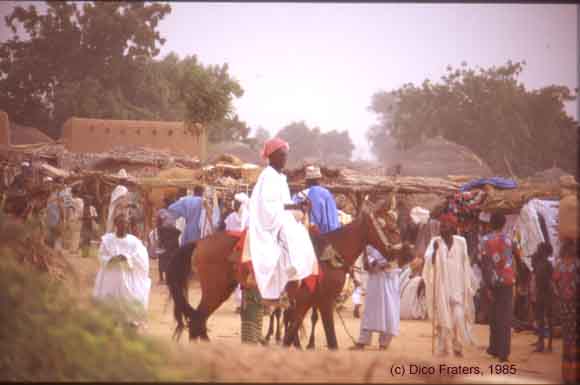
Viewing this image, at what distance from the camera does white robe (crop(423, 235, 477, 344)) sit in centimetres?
1007

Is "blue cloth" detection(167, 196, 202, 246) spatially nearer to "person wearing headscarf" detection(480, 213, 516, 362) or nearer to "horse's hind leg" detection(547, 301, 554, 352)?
"person wearing headscarf" detection(480, 213, 516, 362)

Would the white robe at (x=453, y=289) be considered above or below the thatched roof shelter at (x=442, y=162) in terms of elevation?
below

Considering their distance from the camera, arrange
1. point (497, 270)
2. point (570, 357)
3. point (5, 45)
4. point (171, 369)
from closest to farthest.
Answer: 1. point (171, 369)
2. point (570, 357)
3. point (497, 270)
4. point (5, 45)

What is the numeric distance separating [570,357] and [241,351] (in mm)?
3732

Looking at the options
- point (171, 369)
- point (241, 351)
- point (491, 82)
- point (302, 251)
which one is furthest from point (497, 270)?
point (491, 82)

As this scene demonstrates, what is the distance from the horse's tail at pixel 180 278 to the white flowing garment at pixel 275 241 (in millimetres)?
1179

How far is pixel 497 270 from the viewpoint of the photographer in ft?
31.0

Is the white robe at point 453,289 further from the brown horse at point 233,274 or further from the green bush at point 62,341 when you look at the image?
the green bush at point 62,341

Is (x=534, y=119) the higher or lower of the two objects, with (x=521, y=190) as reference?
higher

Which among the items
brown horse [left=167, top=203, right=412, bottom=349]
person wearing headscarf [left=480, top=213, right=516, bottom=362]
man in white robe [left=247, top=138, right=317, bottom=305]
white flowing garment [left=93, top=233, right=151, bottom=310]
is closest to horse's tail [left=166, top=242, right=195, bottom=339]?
brown horse [left=167, top=203, right=412, bottom=349]

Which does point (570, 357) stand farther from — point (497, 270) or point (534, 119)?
point (534, 119)

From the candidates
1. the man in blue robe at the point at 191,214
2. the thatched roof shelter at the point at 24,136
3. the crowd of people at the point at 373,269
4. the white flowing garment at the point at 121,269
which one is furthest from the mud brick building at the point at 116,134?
the white flowing garment at the point at 121,269

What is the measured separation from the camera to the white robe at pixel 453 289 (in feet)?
33.0

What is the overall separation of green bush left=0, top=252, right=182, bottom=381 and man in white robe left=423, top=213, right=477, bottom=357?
20.3 feet
